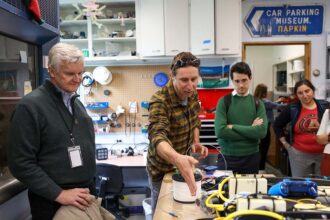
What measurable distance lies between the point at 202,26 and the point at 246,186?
278 centimetres

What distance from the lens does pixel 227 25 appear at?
3682 mm

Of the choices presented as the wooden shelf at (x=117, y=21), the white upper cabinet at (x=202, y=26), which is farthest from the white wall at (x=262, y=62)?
the wooden shelf at (x=117, y=21)

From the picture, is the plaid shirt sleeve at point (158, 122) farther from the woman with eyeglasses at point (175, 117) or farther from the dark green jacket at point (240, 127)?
the dark green jacket at point (240, 127)

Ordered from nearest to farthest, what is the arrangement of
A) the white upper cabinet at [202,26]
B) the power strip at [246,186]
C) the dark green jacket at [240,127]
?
the power strip at [246,186] → the dark green jacket at [240,127] → the white upper cabinet at [202,26]

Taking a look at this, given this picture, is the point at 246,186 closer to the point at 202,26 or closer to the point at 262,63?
the point at 202,26

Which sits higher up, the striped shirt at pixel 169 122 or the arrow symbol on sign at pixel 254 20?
the arrow symbol on sign at pixel 254 20

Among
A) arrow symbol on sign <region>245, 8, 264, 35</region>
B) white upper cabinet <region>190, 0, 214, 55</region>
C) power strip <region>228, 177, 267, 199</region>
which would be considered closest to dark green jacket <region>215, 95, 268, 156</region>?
power strip <region>228, 177, 267, 199</region>

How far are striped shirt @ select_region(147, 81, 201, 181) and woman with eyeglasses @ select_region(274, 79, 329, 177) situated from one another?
4.26 feet

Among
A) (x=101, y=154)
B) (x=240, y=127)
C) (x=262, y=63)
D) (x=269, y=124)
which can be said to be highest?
(x=262, y=63)

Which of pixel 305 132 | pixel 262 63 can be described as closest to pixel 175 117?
pixel 305 132

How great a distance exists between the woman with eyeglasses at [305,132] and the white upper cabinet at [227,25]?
114 centimetres

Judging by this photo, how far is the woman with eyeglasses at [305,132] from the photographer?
8.68 feet

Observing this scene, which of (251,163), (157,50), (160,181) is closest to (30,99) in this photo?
(160,181)

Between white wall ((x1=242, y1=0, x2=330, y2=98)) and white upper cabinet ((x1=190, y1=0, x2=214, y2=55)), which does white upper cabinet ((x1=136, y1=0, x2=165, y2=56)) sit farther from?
white wall ((x1=242, y1=0, x2=330, y2=98))
